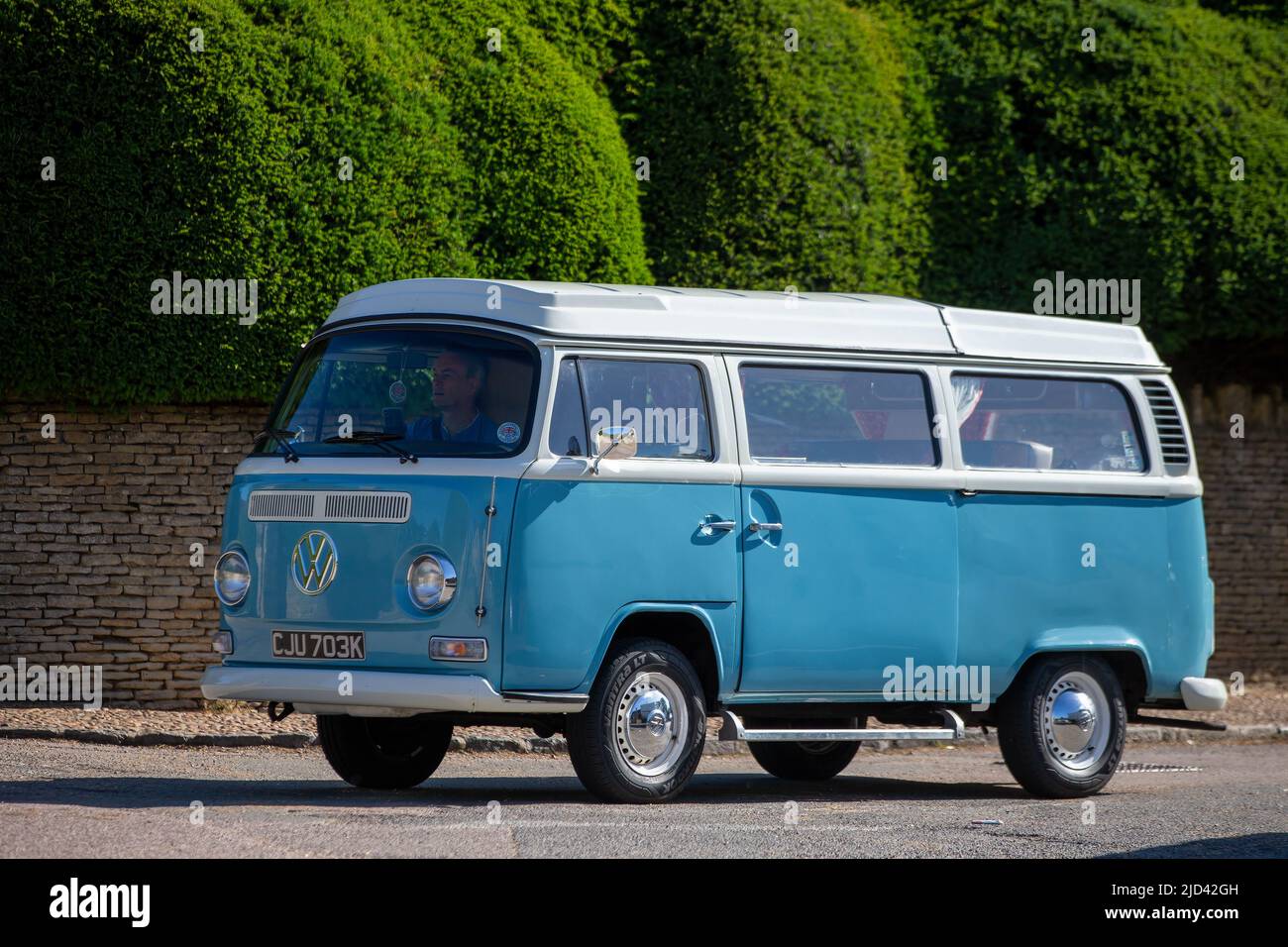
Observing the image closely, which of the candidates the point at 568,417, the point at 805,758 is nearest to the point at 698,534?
the point at 568,417

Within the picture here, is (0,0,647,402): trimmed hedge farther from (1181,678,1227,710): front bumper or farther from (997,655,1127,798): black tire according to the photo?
(1181,678,1227,710): front bumper

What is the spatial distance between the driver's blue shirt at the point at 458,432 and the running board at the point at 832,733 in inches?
74.5

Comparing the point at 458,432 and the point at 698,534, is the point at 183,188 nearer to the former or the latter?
→ the point at 458,432

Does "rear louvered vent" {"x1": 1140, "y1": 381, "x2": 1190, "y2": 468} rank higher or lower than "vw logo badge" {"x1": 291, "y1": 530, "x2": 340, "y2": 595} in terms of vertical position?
higher

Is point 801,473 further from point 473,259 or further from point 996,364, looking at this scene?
point 473,259

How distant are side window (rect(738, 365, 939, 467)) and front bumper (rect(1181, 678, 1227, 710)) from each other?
7.51 ft

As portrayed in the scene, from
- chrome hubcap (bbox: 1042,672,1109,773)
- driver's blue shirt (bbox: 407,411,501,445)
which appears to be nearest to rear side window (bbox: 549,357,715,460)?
driver's blue shirt (bbox: 407,411,501,445)

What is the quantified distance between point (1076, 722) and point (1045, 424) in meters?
1.78

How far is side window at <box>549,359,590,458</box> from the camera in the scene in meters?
9.66

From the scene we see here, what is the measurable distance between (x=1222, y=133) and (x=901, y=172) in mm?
3553

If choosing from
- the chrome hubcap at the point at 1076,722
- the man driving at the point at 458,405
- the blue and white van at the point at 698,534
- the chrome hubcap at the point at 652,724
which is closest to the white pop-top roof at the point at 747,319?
the blue and white van at the point at 698,534

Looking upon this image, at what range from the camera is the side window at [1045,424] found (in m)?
11.4

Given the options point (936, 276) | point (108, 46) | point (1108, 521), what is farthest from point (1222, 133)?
point (108, 46)

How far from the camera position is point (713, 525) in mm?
10125
